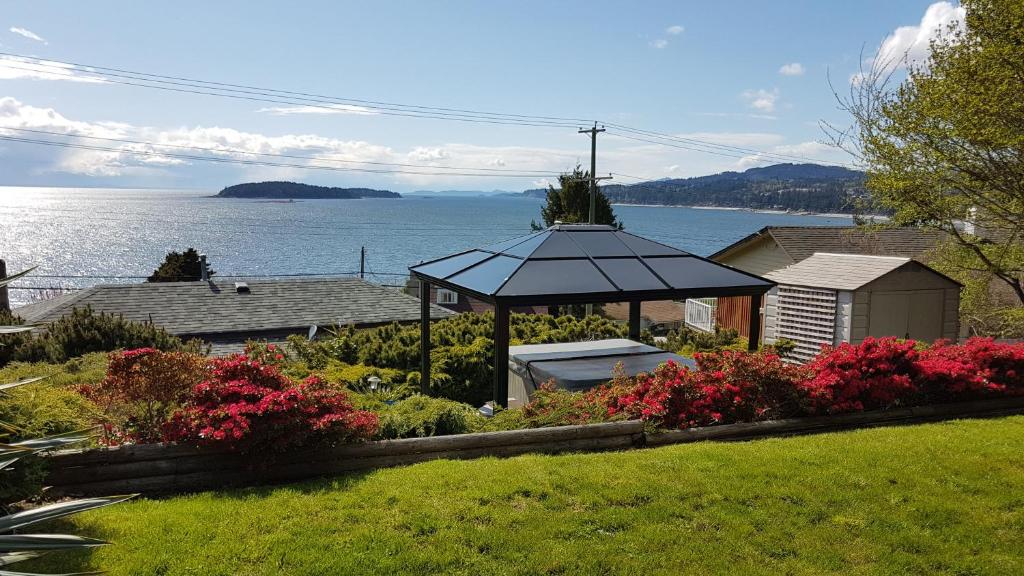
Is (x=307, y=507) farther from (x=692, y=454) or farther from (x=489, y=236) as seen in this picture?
(x=489, y=236)

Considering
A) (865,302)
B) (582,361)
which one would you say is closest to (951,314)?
(865,302)

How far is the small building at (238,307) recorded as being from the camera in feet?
60.4

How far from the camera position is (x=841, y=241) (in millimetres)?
24391

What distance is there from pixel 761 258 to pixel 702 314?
9.96ft

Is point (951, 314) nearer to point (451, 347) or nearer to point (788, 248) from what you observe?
point (788, 248)

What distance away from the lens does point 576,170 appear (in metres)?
33.8

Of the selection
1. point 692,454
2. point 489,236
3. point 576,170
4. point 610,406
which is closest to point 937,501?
point 692,454

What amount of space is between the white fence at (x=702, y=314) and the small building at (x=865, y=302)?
5815mm

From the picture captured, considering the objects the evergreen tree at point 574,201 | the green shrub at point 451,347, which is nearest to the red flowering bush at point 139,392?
the green shrub at point 451,347

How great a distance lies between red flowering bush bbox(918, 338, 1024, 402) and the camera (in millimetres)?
8562

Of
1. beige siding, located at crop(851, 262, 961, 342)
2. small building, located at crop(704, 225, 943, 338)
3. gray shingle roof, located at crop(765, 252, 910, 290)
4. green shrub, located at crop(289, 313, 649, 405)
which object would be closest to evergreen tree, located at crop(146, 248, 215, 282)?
small building, located at crop(704, 225, 943, 338)

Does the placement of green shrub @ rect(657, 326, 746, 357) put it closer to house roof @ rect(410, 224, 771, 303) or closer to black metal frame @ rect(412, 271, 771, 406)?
black metal frame @ rect(412, 271, 771, 406)

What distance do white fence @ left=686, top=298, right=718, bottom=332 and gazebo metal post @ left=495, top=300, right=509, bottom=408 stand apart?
52.2ft

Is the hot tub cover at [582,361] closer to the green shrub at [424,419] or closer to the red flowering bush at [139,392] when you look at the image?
the green shrub at [424,419]
